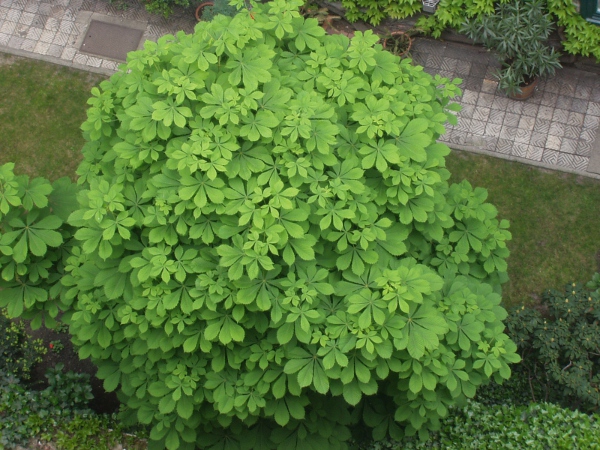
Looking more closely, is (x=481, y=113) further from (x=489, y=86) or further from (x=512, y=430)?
(x=512, y=430)

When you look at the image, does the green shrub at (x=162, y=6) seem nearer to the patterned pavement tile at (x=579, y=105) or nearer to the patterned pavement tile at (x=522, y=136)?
the patterned pavement tile at (x=522, y=136)

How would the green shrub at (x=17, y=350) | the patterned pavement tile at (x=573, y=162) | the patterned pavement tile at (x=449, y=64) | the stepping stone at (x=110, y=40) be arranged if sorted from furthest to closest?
the stepping stone at (x=110, y=40)
the patterned pavement tile at (x=449, y=64)
the patterned pavement tile at (x=573, y=162)
the green shrub at (x=17, y=350)

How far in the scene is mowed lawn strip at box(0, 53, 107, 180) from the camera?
9.83 metres

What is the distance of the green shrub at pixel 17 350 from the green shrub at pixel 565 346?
20.7ft

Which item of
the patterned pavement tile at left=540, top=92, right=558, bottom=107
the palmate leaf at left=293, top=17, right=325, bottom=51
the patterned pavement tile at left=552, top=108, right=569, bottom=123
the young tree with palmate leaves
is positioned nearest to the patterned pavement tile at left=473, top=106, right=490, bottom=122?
the patterned pavement tile at left=540, top=92, right=558, bottom=107

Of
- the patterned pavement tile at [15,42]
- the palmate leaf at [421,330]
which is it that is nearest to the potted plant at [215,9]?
the patterned pavement tile at [15,42]

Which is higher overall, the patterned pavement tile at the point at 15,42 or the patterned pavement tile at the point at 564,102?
the patterned pavement tile at the point at 564,102

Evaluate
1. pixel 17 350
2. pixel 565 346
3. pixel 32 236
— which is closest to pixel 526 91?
pixel 565 346

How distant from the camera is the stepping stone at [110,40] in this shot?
35.2ft

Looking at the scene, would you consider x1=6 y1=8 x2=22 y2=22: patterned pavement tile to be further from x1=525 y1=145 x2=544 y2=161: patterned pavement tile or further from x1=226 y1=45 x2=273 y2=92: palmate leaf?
x1=525 y1=145 x2=544 y2=161: patterned pavement tile

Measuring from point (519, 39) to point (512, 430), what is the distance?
5.99 m

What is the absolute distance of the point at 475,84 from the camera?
1031 cm

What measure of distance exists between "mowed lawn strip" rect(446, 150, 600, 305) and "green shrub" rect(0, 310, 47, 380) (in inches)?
260

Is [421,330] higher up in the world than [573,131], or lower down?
higher up
